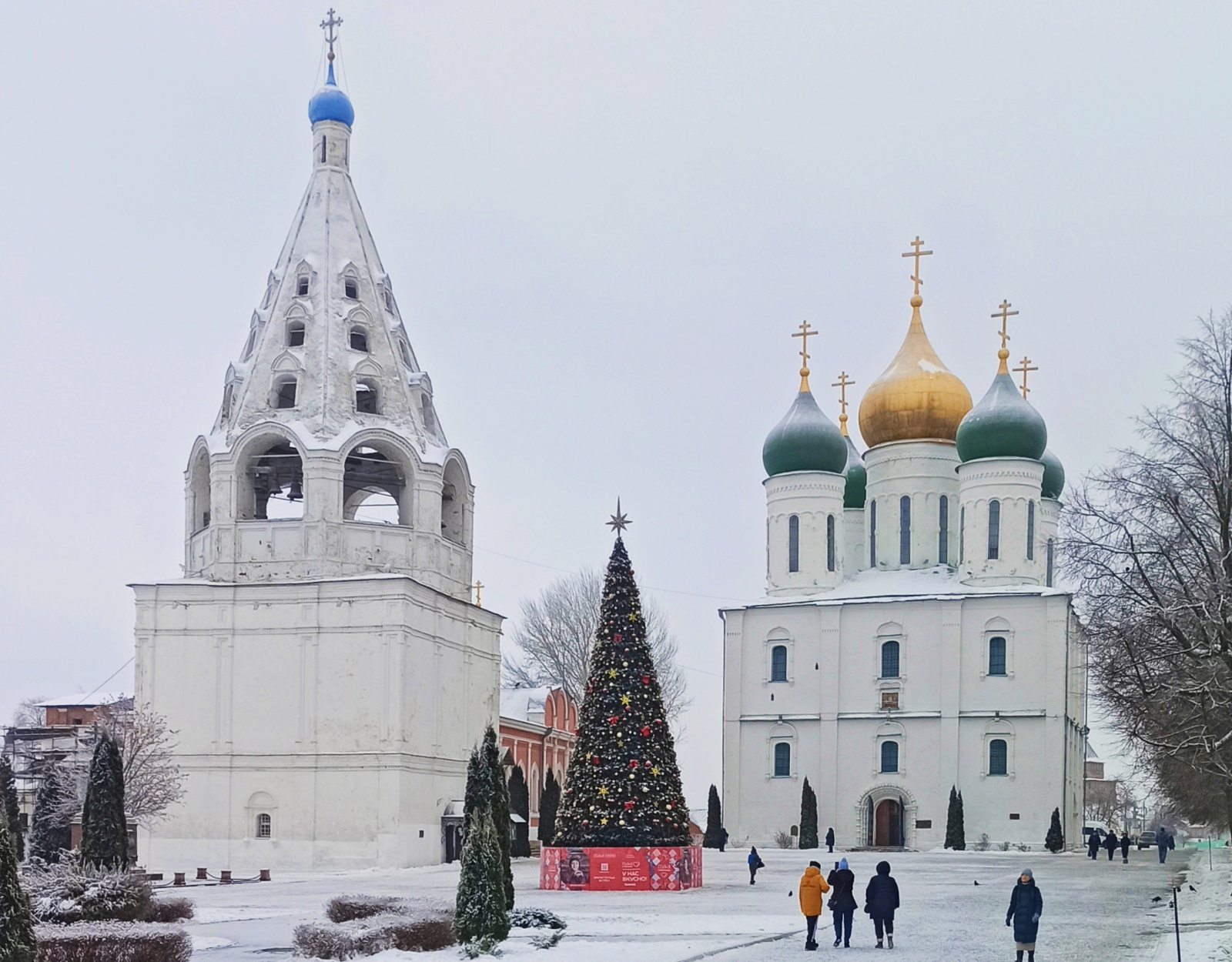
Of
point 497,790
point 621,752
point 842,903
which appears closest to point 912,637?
point 621,752

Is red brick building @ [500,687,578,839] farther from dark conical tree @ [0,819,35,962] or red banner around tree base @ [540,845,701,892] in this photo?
dark conical tree @ [0,819,35,962]

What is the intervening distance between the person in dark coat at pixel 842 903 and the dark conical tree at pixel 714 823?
30.9 meters

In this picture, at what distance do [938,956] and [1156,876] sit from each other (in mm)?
17646

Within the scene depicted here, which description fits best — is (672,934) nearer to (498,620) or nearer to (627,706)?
(627,706)

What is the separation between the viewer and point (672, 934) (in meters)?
17.7

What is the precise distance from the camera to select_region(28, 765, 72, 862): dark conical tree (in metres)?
26.1

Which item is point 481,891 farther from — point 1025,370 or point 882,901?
point 1025,370

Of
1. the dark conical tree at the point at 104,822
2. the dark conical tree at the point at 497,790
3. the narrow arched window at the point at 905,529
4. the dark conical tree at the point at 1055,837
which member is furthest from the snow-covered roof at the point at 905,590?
the dark conical tree at the point at 104,822

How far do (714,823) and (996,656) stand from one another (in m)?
9.68

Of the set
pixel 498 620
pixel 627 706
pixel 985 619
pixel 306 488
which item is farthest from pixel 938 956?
pixel 985 619

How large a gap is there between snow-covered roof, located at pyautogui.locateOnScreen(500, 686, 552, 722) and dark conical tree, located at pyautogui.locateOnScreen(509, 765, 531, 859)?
8.65m

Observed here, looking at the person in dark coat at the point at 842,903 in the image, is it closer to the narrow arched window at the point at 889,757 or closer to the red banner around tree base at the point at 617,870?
the red banner around tree base at the point at 617,870

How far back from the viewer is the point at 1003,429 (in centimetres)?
4728

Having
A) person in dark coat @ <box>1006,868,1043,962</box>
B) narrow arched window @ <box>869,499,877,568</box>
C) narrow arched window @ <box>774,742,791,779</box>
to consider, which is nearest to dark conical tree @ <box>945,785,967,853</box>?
narrow arched window @ <box>774,742,791,779</box>
